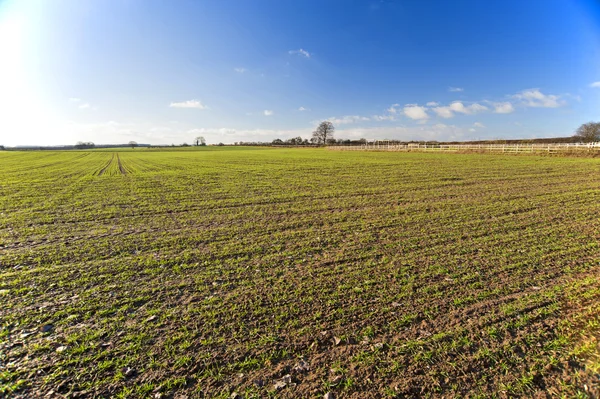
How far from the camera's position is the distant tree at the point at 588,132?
218 feet

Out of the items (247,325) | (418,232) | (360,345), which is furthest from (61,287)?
(418,232)

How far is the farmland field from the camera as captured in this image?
3.00 meters

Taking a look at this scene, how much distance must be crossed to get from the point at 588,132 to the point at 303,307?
99276 millimetres

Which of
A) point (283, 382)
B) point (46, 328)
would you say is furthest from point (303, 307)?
point (46, 328)

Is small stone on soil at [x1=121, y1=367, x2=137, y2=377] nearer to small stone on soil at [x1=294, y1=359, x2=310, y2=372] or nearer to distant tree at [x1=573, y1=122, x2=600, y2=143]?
small stone on soil at [x1=294, y1=359, x2=310, y2=372]

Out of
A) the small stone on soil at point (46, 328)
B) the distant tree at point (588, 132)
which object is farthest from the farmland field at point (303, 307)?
the distant tree at point (588, 132)

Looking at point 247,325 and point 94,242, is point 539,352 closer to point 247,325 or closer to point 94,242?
point 247,325

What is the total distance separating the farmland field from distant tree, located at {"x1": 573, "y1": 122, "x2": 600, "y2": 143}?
281ft

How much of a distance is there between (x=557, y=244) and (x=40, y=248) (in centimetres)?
1231

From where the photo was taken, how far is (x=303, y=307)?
4.21 meters

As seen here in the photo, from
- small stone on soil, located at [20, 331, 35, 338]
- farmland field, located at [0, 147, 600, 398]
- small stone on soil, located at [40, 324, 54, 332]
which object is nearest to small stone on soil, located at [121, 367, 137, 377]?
farmland field, located at [0, 147, 600, 398]

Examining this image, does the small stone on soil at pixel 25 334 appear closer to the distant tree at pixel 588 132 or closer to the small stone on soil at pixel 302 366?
the small stone on soil at pixel 302 366

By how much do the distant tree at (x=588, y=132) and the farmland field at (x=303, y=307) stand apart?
281 ft

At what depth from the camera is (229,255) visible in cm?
623
